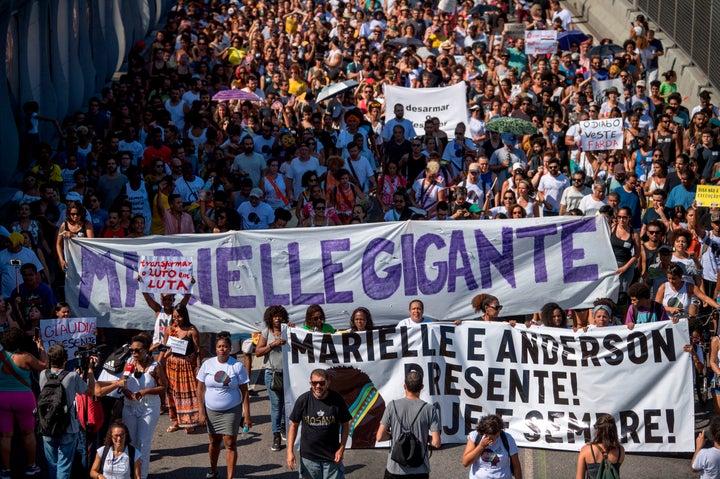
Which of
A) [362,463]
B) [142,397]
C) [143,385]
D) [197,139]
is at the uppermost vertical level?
[197,139]

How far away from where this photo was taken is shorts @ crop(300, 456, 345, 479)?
39.4 ft

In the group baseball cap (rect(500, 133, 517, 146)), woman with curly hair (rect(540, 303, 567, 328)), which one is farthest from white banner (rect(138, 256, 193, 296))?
baseball cap (rect(500, 133, 517, 146))

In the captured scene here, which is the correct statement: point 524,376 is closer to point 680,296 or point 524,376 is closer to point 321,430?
point 680,296

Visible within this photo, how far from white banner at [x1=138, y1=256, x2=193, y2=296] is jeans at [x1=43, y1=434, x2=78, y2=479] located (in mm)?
2884

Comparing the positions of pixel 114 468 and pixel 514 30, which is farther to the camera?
pixel 514 30

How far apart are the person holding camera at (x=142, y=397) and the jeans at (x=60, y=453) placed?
0.64m

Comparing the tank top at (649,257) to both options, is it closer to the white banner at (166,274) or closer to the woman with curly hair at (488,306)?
the woman with curly hair at (488,306)

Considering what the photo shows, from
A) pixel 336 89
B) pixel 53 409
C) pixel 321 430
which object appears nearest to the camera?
pixel 321 430

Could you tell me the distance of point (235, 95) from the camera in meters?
23.0

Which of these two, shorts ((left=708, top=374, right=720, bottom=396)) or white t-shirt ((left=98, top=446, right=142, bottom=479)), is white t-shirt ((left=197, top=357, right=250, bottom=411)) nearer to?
white t-shirt ((left=98, top=446, right=142, bottom=479))

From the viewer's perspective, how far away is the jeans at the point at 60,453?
40.9ft

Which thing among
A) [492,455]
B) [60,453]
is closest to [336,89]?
[60,453]

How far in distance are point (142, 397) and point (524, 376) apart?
3800mm

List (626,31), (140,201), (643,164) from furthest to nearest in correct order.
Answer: (626,31) < (643,164) < (140,201)
